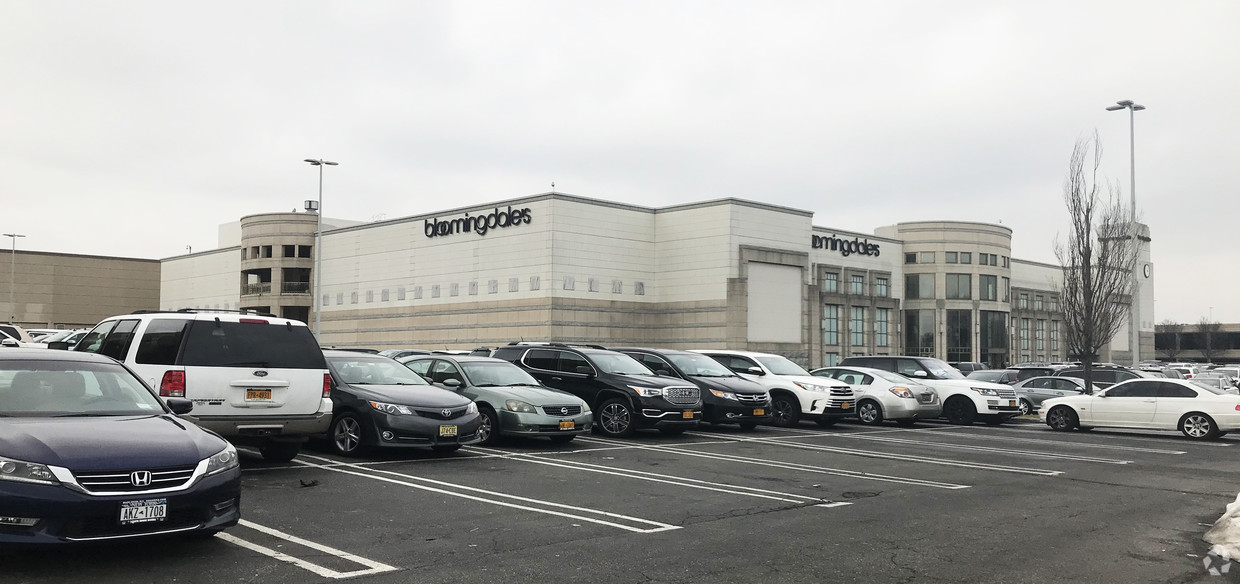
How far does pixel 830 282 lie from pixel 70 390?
173ft

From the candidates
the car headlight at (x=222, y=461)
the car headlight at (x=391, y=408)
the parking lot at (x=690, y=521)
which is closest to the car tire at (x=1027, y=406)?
the parking lot at (x=690, y=521)

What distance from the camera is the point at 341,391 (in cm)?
1388

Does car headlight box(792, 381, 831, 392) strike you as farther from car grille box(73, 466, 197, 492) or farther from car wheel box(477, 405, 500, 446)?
car grille box(73, 466, 197, 492)

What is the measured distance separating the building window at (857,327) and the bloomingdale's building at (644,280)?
14 cm

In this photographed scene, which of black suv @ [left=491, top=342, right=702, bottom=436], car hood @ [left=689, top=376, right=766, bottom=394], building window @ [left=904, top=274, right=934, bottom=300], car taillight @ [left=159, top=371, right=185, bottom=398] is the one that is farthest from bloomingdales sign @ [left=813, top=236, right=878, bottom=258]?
car taillight @ [left=159, top=371, right=185, bottom=398]

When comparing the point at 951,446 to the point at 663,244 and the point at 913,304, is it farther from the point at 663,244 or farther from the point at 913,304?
the point at 913,304

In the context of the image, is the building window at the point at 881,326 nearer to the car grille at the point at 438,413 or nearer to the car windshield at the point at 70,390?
the car grille at the point at 438,413

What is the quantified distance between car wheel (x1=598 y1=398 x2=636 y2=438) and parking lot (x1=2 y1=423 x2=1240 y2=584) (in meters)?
1.95

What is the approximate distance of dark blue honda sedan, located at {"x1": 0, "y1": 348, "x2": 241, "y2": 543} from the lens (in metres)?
6.40

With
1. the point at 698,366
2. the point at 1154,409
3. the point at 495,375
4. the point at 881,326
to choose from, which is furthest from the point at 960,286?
the point at 495,375

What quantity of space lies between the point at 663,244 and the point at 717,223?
376 centimetres

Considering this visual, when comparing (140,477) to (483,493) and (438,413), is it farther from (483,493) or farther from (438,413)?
(438,413)

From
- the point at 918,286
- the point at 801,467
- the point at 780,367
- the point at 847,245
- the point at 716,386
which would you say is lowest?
the point at 801,467

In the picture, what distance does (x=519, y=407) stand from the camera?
15.6 meters
